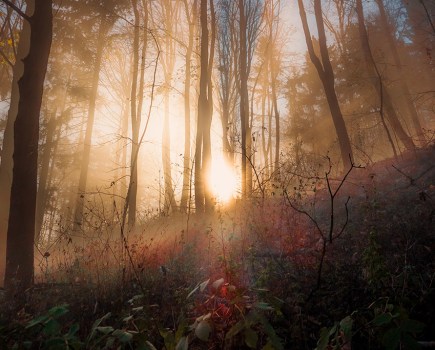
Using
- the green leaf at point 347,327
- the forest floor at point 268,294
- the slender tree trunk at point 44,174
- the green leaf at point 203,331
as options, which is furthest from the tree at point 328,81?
the slender tree trunk at point 44,174

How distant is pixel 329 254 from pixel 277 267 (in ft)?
2.52

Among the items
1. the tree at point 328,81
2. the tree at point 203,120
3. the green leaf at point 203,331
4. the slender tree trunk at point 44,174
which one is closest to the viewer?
the green leaf at point 203,331

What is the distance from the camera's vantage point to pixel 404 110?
17234 millimetres

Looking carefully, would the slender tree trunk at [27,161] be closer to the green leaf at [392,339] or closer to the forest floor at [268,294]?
the forest floor at [268,294]

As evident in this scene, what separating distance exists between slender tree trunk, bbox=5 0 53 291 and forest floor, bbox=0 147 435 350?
467 millimetres

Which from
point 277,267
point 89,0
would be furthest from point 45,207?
point 277,267

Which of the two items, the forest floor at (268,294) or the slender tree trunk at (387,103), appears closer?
the forest floor at (268,294)

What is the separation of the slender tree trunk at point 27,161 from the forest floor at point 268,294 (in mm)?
467

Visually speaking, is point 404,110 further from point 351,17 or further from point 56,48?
point 56,48

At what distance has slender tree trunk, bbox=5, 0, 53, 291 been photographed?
4.58 metres

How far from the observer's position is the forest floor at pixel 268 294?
5.52ft

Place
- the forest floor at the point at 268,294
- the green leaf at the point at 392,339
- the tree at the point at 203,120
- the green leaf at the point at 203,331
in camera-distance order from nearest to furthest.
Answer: the green leaf at the point at 392,339
the green leaf at the point at 203,331
the forest floor at the point at 268,294
the tree at the point at 203,120

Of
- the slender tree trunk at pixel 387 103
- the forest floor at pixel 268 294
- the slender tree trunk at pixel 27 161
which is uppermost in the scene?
the slender tree trunk at pixel 387 103

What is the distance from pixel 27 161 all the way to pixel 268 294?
441 cm
